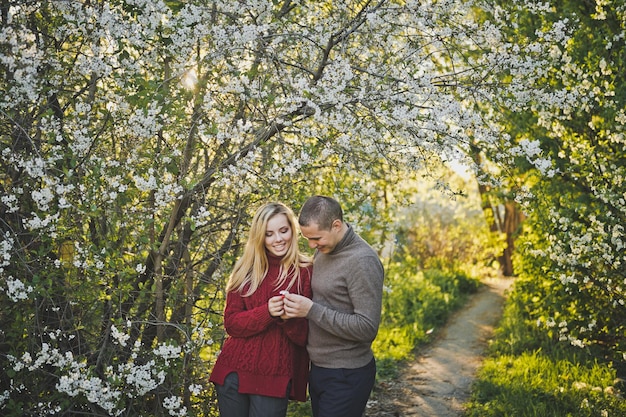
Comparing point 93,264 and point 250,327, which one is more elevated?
point 93,264

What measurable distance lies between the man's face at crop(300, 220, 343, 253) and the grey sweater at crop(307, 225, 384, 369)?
4 cm

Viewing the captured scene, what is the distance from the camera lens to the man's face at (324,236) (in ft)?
9.52

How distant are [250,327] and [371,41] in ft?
7.88

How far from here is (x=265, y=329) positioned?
9.66 ft

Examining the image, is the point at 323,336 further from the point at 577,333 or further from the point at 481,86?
the point at 577,333

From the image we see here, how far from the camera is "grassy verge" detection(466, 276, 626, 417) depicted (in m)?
4.82

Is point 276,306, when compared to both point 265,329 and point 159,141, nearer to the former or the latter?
point 265,329

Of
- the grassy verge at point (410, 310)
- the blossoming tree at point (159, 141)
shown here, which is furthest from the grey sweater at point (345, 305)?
the grassy verge at point (410, 310)

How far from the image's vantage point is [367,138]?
416 centimetres

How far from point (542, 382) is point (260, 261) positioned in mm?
3667

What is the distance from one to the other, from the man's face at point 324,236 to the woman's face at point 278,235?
0.14m

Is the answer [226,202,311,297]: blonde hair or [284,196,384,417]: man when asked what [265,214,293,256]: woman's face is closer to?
[226,202,311,297]: blonde hair

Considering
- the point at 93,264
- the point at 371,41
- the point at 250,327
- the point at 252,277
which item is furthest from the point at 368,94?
the point at 93,264

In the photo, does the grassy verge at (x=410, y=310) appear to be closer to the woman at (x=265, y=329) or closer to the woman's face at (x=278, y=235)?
the woman at (x=265, y=329)
